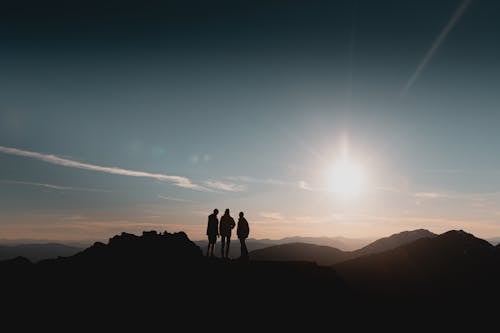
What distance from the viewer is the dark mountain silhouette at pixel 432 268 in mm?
72938

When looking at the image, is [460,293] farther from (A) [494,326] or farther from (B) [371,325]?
(B) [371,325]

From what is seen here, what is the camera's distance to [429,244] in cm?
9881

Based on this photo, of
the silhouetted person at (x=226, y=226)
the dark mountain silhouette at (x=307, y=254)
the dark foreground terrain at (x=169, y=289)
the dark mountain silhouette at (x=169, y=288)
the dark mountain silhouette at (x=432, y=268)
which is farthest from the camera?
the dark mountain silhouette at (x=307, y=254)

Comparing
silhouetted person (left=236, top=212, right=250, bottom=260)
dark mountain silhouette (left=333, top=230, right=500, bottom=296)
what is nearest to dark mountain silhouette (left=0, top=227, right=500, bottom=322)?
silhouetted person (left=236, top=212, right=250, bottom=260)

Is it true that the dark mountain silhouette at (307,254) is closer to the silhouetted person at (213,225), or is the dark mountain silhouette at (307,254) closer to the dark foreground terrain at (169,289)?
the dark foreground terrain at (169,289)

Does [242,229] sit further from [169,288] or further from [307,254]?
[307,254]

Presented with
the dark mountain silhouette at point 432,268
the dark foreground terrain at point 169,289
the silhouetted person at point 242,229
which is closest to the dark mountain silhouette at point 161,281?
the dark foreground terrain at point 169,289

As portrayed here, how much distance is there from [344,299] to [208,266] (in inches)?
388

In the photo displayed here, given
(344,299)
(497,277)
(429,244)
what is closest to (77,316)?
(344,299)

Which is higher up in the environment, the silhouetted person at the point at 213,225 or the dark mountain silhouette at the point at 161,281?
the silhouetted person at the point at 213,225

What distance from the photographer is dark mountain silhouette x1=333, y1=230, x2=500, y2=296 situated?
2872 inches

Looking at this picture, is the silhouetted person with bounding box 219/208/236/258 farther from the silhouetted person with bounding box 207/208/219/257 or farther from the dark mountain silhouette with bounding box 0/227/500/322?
the dark mountain silhouette with bounding box 0/227/500/322

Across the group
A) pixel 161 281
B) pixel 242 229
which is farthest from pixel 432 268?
pixel 161 281

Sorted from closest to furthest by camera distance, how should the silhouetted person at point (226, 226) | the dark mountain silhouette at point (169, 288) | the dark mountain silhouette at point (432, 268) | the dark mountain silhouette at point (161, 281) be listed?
the dark mountain silhouette at point (169, 288) → the dark mountain silhouette at point (161, 281) → the silhouetted person at point (226, 226) → the dark mountain silhouette at point (432, 268)
